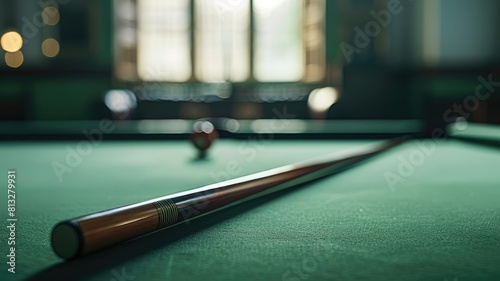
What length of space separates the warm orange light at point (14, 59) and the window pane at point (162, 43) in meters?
1.36

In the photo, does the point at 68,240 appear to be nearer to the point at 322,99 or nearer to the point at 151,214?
Answer: the point at 151,214

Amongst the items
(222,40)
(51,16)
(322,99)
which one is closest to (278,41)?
(222,40)

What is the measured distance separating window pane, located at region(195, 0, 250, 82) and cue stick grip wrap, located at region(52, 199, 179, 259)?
611 centimetres

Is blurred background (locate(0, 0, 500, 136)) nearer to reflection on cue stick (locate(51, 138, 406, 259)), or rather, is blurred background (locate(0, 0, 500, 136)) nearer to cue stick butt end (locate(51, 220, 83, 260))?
reflection on cue stick (locate(51, 138, 406, 259))

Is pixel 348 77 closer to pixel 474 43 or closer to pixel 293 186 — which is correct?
pixel 474 43

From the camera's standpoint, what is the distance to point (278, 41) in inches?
274

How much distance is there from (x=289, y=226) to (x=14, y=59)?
21.5 feet

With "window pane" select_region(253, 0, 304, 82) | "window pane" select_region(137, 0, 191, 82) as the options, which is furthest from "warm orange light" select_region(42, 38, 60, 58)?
"window pane" select_region(253, 0, 304, 82)

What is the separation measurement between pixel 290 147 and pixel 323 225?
1.75 metres

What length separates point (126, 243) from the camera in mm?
833

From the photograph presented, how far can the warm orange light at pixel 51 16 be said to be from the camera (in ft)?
22.1

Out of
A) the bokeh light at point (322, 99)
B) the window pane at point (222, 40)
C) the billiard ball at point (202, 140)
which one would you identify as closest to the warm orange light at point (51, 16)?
the window pane at point (222, 40)

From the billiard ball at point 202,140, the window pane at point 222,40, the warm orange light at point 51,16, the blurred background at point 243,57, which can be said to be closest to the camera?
the billiard ball at point 202,140

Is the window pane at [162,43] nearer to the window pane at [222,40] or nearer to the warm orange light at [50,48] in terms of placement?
the window pane at [222,40]
